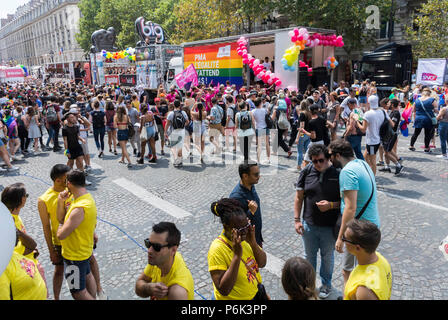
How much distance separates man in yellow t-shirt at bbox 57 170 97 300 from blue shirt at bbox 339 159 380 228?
8.12 feet

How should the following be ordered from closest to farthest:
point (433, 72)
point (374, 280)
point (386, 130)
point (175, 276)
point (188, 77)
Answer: point (374, 280) → point (175, 276) → point (386, 130) → point (188, 77) → point (433, 72)

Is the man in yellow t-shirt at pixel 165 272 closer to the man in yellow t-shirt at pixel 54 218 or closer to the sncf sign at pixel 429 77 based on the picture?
the man in yellow t-shirt at pixel 54 218

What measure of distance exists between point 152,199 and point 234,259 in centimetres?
496

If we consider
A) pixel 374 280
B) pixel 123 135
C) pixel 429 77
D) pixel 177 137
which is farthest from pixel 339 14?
pixel 374 280

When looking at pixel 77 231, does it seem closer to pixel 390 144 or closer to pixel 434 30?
pixel 390 144

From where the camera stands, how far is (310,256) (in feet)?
12.4

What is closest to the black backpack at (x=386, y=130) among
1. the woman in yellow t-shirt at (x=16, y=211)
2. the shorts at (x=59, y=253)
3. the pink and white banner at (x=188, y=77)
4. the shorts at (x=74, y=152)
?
the shorts at (x=59, y=253)

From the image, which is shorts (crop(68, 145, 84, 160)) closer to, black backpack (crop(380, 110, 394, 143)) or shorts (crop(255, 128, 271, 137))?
shorts (crop(255, 128, 271, 137))

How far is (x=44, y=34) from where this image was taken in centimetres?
9562

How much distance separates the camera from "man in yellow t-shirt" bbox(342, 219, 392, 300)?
2211 millimetres

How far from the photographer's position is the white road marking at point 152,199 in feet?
20.8

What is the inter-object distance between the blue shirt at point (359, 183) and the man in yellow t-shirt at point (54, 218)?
292 cm

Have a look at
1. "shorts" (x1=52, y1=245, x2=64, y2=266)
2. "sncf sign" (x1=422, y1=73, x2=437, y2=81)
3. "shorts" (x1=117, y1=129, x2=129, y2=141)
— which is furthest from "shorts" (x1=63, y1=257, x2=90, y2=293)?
"sncf sign" (x1=422, y1=73, x2=437, y2=81)
